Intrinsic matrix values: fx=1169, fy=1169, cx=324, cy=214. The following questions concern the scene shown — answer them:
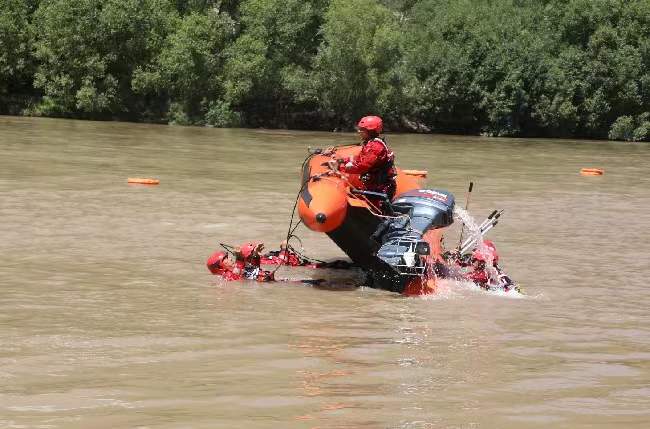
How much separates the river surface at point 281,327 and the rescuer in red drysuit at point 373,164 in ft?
3.13

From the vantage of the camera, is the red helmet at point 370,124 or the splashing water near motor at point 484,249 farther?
the red helmet at point 370,124

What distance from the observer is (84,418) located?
19.6ft

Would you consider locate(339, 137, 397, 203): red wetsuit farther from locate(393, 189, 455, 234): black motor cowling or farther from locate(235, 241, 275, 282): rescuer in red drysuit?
locate(235, 241, 275, 282): rescuer in red drysuit

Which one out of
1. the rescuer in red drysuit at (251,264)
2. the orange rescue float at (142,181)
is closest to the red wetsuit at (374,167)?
the rescuer in red drysuit at (251,264)

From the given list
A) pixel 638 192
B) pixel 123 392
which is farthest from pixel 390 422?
pixel 638 192

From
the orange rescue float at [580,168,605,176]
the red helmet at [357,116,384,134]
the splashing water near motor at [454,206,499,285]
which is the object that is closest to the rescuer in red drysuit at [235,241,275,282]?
the red helmet at [357,116,384,134]

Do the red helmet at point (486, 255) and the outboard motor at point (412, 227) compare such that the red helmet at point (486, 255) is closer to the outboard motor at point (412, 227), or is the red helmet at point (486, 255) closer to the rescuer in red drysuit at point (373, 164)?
the outboard motor at point (412, 227)

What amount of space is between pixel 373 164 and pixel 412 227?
0.70m

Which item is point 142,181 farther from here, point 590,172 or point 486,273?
point 590,172

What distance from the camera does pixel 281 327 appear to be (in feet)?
28.6

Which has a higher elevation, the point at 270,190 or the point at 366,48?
the point at 366,48

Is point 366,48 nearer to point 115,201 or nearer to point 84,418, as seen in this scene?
point 115,201

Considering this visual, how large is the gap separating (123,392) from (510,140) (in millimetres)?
36110

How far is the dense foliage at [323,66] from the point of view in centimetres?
4231
